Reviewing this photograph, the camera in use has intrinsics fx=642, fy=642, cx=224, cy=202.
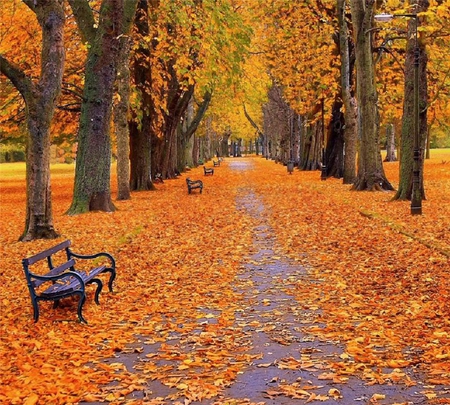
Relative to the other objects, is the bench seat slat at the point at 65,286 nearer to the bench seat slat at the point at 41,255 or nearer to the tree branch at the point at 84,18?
the bench seat slat at the point at 41,255

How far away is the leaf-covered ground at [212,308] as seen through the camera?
19.5ft

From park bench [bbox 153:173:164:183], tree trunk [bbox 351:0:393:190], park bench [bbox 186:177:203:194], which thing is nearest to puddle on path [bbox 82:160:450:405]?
tree trunk [bbox 351:0:393:190]

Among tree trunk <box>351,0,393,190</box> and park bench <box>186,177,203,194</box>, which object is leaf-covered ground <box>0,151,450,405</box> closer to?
tree trunk <box>351,0,393,190</box>

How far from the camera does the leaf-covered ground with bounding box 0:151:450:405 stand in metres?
5.94

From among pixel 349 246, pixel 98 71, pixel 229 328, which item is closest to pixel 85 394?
pixel 229 328

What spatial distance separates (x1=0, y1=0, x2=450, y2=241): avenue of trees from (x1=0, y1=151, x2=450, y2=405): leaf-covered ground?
3.17m

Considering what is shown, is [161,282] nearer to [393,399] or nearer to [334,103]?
[393,399]

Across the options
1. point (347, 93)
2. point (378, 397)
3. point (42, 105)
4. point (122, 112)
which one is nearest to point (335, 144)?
point (347, 93)

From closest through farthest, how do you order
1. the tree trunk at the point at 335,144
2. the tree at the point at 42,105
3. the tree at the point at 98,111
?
the tree at the point at 42,105 → the tree at the point at 98,111 → the tree trunk at the point at 335,144

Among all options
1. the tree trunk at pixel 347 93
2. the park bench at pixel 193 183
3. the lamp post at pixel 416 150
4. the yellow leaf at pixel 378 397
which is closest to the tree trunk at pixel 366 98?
the tree trunk at pixel 347 93

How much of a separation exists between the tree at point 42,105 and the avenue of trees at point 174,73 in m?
0.02

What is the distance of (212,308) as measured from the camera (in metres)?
8.49

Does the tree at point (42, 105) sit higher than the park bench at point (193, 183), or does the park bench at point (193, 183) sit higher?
the tree at point (42, 105)

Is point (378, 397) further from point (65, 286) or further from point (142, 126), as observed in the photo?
point (142, 126)
